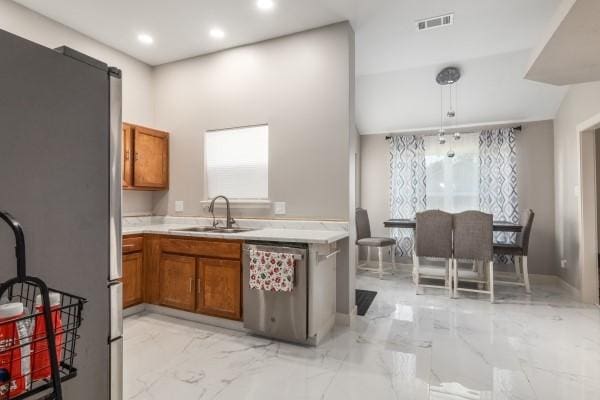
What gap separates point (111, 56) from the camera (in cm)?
355

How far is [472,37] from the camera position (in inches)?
134

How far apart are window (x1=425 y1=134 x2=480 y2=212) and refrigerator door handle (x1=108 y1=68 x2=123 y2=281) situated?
5.08 metres

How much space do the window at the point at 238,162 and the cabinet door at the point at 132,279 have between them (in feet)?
3.48

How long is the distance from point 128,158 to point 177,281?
1513 mm

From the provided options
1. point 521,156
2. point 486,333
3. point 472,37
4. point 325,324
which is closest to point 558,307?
point 486,333

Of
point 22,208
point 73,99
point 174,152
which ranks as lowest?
point 22,208

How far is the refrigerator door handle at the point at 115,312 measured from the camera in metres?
1.05

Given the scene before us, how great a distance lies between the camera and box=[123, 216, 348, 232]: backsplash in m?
3.04

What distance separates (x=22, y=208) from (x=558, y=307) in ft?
15.4

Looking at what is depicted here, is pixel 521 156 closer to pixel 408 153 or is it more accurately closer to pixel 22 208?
pixel 408 153

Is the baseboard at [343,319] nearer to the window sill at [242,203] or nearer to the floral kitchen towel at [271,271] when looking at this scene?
the floral kitchen towel at [271,271]

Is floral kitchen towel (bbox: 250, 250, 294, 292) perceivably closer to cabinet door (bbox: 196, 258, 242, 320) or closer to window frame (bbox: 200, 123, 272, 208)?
cabinet door (bbox: 196, 258, 242, 320)

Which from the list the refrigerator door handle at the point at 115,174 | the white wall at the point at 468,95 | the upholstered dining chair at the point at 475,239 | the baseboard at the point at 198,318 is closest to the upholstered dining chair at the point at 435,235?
the upholstered dining chair at the point at 475,239

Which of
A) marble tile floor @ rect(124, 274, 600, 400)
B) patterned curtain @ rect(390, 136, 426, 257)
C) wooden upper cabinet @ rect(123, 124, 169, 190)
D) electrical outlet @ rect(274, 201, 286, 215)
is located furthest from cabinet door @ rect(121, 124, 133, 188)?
patterned curtain @ rect(390, 136, 426, 257)
